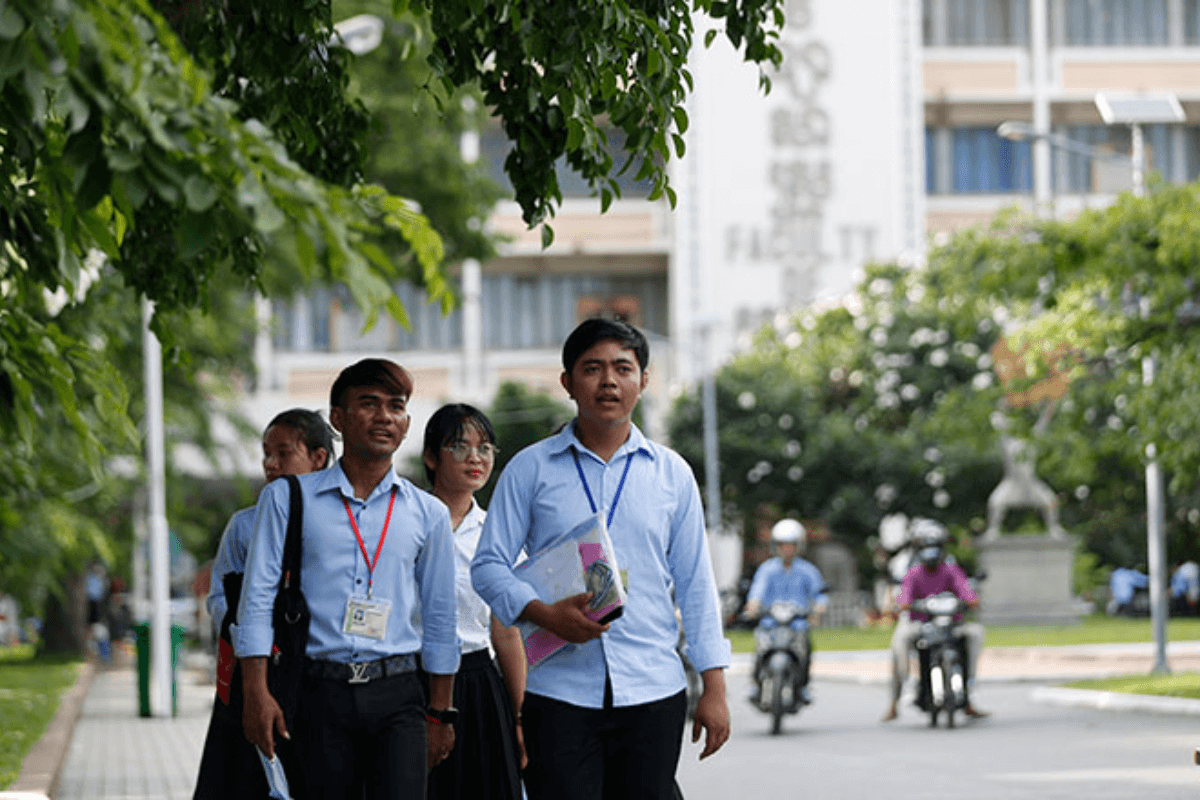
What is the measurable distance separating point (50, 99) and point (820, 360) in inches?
1972

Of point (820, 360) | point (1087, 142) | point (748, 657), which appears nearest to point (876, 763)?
point (748, 657)

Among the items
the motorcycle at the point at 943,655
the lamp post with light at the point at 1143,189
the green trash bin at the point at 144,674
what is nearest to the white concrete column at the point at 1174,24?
the lamp post with light at the point at 1143,189

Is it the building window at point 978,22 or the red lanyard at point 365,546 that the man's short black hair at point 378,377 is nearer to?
the red lanyard at point 365,546

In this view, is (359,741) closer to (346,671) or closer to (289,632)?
(346,671)

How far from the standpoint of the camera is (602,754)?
634cm

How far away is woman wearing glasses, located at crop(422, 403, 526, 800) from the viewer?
7.58 metres

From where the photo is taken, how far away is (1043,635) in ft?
131

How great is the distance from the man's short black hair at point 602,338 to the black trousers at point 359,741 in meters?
1.01

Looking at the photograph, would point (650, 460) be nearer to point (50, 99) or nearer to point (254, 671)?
point (254, 671)

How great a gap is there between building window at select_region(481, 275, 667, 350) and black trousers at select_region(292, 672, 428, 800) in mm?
59408

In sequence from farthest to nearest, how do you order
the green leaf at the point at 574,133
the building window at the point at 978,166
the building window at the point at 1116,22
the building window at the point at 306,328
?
1. the building window at the point at 1116,22
2. the building window at the point at 978,166
3. the building window at the point at 306,328
4. the green leaf at the point at 574,133

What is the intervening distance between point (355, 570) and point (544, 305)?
197 feet

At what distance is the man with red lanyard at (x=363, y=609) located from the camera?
21.4 feet

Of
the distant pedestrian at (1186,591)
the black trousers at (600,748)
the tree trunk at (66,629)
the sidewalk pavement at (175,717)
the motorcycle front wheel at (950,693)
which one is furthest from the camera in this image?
the distant pedestrian at (1186,591)
